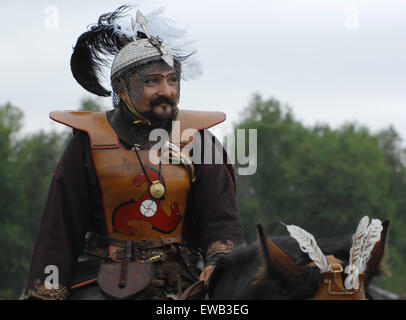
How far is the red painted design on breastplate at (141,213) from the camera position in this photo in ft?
17.8

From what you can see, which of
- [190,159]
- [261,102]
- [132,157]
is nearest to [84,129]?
[132,157]

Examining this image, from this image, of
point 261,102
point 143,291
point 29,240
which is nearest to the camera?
point 143,291

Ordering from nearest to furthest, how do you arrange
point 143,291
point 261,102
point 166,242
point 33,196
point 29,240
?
1. point 143,291
2. point 166,242
3. point 29,240
4. point 33,196
5. point 261,102

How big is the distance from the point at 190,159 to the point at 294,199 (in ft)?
171

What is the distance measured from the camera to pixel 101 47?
6184mm

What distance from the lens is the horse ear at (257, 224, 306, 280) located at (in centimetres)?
369

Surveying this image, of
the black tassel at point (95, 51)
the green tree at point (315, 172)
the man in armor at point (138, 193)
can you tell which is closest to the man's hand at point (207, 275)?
the man in armor at point (138, 193)

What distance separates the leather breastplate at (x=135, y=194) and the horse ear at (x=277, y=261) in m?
1.84

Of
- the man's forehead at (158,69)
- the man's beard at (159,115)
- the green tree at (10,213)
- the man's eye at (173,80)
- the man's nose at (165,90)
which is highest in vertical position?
the man's forehead at (158,69)

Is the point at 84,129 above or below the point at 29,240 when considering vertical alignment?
above

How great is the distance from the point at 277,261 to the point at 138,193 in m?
1.95

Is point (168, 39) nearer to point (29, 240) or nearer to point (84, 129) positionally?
point (84, 129)

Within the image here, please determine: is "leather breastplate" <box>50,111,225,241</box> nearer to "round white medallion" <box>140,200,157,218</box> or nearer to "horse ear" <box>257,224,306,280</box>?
"round white medallion" <box>140,200,157,218</box>

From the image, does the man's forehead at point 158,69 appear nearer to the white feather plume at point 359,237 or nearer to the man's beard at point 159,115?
the man's beard at point 159,115
